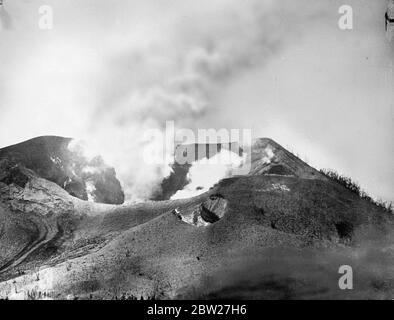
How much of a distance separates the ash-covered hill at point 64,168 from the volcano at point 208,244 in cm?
286

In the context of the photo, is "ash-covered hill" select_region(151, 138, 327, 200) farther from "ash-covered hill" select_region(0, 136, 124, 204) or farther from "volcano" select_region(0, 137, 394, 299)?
"ash-covered hill" select_region(0, 136, 124, 204)

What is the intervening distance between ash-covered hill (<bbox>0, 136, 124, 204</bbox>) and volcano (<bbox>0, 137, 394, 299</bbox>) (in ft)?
9.37

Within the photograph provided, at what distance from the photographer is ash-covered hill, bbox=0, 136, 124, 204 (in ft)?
136

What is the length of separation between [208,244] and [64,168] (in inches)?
865

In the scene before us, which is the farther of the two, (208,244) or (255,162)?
(255,162)

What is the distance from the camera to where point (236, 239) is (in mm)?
26500

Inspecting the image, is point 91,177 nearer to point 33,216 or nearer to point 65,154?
point 65,154

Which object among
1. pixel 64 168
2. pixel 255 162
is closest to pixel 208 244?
pixel 255 162

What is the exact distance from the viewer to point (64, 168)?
4394 centimetres

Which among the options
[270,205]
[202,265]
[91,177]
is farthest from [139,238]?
[91,177]

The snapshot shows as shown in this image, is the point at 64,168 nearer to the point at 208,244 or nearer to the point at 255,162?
the point at 255,162

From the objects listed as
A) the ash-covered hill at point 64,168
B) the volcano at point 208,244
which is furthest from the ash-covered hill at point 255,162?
the ash-covered hill at point 64,168

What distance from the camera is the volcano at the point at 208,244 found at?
23.6 m

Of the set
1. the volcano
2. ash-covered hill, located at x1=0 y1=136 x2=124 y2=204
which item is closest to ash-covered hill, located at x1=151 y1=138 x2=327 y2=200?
the volcano
